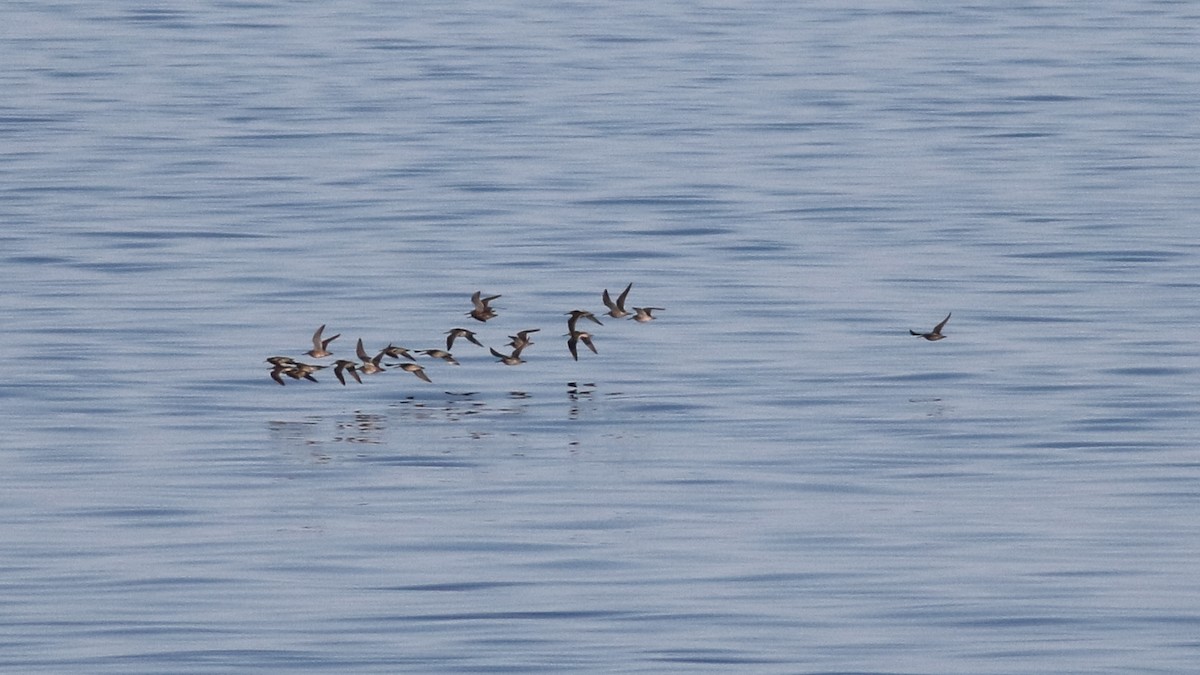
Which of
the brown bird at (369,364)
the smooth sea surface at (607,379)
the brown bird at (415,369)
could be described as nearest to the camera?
the smooth sea surface at (607,379)

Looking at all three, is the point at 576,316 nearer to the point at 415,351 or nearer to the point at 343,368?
the point at 343,368

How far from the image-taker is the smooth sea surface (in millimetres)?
20656

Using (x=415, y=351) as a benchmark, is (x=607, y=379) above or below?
below

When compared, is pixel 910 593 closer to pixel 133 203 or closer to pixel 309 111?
pixel 133 203

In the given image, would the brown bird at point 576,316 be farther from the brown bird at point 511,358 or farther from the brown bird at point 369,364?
the brown bird at point 369,364

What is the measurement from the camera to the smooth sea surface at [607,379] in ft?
67.8

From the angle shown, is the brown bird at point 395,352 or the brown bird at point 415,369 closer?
the brown bird at point 395,352

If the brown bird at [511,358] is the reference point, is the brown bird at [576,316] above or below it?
below

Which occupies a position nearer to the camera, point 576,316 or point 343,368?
point 576,316

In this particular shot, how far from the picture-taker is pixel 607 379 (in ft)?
104

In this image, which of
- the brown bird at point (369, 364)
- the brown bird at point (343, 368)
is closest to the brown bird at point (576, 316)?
the brown bird at point (369, 364)

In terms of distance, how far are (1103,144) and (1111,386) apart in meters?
24.8

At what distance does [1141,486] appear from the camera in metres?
24.9

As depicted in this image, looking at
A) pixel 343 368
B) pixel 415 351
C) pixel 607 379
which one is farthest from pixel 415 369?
pixel 607 379
